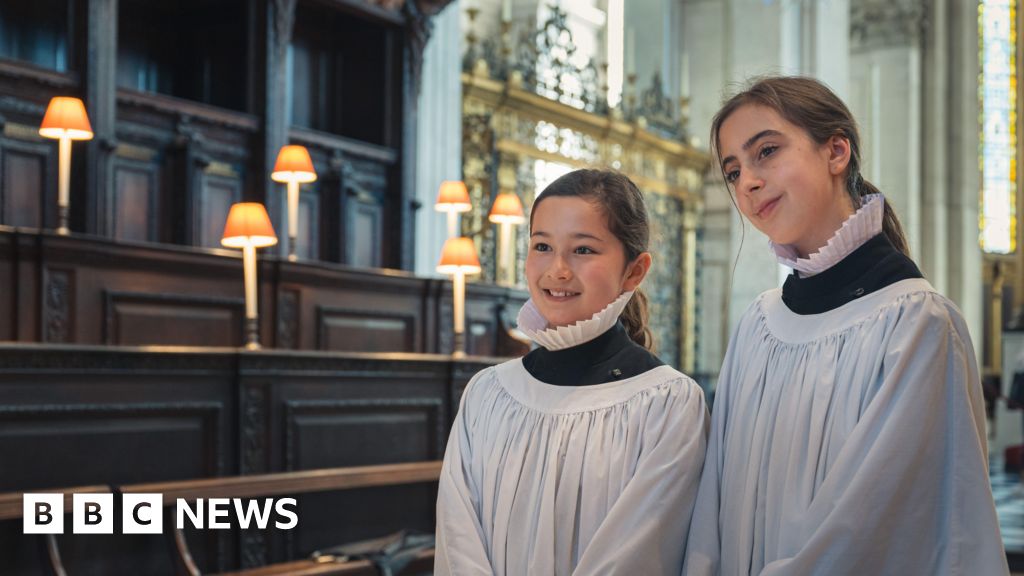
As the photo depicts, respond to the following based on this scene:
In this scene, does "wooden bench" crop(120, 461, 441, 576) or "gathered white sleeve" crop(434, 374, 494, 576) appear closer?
"gathered white sleeve" crop(434, 374, 494, 576)

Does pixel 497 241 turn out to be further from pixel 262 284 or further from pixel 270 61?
pixel 262 284

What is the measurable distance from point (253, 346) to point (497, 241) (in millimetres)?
4963

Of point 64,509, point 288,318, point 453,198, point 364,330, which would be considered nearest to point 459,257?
point 453,198

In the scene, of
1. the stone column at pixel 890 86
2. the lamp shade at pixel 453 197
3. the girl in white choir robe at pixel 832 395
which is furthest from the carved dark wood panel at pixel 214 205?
the stone column at pixel 890 86

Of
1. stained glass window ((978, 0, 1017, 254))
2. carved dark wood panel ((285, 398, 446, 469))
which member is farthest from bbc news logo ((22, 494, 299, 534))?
stained glass window ((978, 0, 1017, 254))

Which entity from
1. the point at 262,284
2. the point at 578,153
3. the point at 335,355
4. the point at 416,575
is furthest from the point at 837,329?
the point at 578,153

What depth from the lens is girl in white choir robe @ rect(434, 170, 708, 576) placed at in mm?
1979

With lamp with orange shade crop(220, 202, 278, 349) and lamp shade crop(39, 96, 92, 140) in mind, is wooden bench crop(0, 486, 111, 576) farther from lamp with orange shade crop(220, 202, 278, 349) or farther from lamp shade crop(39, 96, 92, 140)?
lamp shade crop(39, 96, 92, 140)

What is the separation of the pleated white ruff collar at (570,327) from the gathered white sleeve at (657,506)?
0.20m

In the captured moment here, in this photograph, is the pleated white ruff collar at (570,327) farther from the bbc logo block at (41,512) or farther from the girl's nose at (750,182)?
the bbc logo block at (41,512)

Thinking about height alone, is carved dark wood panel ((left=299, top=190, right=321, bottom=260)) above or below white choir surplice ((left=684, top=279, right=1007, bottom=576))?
above

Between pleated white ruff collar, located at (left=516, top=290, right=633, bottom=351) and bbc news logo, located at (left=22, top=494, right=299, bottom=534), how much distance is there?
214cm

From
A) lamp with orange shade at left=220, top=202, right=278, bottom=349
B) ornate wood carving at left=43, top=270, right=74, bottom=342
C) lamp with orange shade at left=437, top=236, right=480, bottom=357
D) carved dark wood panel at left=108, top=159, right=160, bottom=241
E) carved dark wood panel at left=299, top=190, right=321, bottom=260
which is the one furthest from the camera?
carved dark wood panel at left=299, top=190, right=321, bottom=260

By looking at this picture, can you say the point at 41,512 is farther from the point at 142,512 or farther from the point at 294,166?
the point at 294,166
